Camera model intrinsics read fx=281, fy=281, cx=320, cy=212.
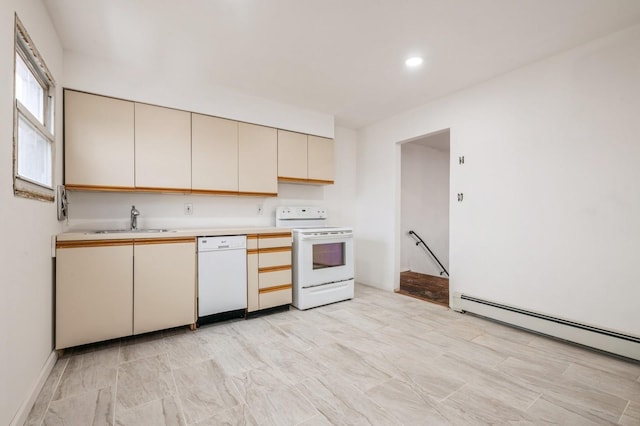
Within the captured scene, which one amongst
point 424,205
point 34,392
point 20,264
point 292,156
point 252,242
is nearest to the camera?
point 20,264

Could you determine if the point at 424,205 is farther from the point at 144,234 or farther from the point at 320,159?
the point at 144,234

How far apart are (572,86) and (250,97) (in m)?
3.13

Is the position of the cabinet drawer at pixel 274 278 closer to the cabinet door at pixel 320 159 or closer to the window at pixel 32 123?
the cabinet door at pixel 320 159

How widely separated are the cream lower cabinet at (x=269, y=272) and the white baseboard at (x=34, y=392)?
1506 millimetres

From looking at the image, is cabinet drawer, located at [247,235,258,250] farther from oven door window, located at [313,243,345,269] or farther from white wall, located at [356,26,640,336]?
white wall, located at [356,26,640,336]

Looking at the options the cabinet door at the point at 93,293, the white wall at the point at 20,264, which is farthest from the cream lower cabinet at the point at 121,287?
the white wall at the point at 20,264

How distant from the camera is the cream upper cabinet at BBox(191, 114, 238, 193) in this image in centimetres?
296

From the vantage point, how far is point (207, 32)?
2.21m

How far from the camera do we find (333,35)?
2234 mm

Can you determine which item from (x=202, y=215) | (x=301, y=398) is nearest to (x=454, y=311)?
(x=301, y=398)

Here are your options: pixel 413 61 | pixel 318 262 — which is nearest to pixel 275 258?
pixel 318 262

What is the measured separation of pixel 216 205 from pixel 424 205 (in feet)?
14.0

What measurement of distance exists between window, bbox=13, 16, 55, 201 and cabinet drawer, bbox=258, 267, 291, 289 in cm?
187

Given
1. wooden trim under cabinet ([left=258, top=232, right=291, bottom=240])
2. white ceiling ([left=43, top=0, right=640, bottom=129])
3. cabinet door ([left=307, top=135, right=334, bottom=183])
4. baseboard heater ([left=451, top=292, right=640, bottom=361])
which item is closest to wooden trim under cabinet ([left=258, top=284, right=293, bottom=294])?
wooden trim under cabinet ([left=258, top=232, right=291, bottom=240])
